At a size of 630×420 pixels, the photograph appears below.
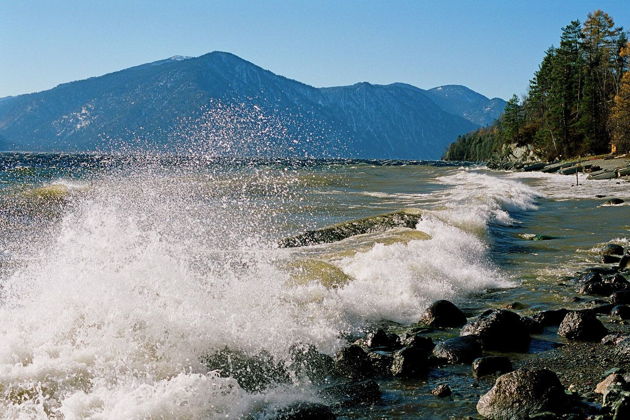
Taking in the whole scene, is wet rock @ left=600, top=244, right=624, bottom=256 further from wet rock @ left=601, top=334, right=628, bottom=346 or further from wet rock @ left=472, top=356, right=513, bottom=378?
wet rock @ left=472, top=356, right=513, bottom=378

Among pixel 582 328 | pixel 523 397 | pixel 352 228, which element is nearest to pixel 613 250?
pixel 582 328

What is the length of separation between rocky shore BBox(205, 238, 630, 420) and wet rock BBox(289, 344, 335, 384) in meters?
0.02

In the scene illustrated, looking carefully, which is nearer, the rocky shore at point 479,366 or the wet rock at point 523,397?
the wet rock at point 523,397

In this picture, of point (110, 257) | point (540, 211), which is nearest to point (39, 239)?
point (110, 257)

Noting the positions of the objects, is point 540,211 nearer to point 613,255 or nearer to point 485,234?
point 485,234

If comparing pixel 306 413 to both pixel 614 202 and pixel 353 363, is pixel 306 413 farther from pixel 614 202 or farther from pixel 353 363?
pixel 614 202

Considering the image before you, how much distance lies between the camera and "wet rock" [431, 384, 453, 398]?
7688 mm

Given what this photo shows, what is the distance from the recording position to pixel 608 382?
725 cm

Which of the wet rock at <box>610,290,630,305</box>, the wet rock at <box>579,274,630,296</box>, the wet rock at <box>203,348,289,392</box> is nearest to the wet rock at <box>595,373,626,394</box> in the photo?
the wet rock at <box>203,348,289,392</box>

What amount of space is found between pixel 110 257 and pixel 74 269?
7.29 ft

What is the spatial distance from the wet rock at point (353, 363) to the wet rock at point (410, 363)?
0.39m

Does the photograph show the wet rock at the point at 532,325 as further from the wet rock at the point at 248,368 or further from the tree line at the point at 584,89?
the tree line at the point at 584,89

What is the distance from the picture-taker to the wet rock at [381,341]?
9.78 metres

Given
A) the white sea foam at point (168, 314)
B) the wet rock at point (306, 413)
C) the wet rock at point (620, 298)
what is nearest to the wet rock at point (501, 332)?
the white sea foam at point (168, 314)
